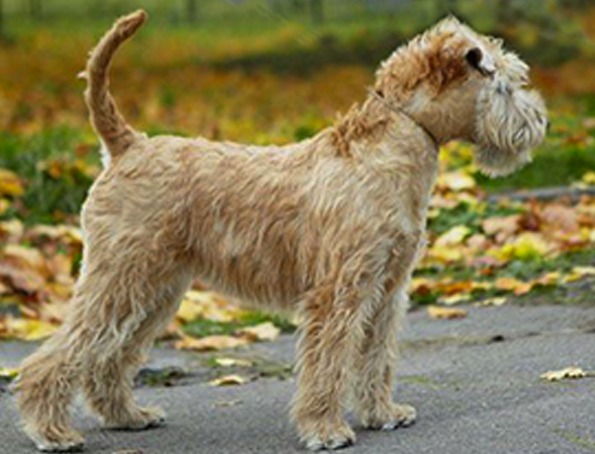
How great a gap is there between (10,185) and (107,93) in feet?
17.4

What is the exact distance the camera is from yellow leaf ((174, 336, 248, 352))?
830cm

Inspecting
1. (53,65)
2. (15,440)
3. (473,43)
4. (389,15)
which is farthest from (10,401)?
(389,15)

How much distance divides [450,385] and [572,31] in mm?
8958

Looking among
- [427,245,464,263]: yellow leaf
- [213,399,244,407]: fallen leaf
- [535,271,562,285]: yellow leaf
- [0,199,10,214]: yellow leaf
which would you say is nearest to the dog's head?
[213,399,244,407]: fallen leaf

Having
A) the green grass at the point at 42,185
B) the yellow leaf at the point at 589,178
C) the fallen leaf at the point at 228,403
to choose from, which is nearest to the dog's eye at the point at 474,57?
the fallen leaf at the point at 228,403

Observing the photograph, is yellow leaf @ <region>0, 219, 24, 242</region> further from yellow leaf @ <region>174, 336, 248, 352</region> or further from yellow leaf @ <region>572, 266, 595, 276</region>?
yellow leaf @ <region>572, 266, 595, 276</region>

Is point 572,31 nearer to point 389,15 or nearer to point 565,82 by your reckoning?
point 565,82

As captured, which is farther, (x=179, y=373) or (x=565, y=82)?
(x=565, y=82)

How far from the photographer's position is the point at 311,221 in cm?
587

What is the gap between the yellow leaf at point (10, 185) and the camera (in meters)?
11.2

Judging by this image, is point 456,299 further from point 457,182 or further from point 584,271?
point 457,182

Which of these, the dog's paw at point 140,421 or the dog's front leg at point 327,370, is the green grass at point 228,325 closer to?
the dog's paw at point 140,421

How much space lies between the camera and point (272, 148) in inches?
242

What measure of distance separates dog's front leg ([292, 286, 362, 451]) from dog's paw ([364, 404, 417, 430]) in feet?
1.08
